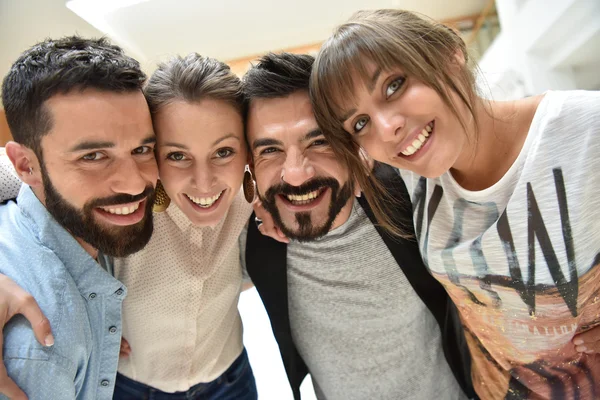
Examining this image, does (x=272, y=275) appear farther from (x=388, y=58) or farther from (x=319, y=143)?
(x=388, y=58)

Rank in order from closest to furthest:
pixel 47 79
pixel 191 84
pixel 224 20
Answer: pixel 47 79 → pixel 191 84 → pixel 224 20

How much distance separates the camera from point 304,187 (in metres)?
1.31

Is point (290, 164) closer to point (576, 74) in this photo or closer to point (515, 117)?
point (515, 117)

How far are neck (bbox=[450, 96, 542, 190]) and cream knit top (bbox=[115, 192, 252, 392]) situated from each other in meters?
0.79

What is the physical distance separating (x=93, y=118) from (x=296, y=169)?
0.58 metres

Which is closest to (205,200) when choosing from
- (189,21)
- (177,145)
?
(177,145)

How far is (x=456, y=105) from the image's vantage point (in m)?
1.08

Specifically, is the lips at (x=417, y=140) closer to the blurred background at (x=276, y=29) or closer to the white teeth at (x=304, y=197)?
the white teeth at (x=304, y=197)

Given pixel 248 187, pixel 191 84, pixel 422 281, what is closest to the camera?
pixel 191 84

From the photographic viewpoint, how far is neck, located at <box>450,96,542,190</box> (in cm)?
106

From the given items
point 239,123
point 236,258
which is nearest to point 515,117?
point 239,123

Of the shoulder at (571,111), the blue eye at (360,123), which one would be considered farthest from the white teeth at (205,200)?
the shoulder at (571,111)

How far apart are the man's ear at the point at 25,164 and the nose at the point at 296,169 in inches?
27.1

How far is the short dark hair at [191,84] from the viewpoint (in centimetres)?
127
